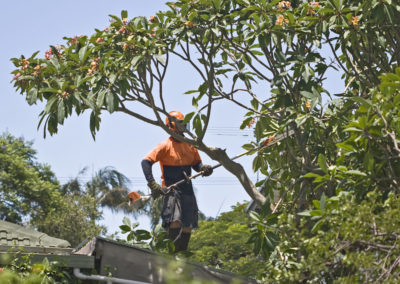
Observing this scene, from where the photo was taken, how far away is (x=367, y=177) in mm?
6430

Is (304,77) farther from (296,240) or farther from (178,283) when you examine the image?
(178,283)

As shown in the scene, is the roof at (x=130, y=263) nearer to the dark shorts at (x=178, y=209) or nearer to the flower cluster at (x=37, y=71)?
the dark shorts at (x=178, y=209)

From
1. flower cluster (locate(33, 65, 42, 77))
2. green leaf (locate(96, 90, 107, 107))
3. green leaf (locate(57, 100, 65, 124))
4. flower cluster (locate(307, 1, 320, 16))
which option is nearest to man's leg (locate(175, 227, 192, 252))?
green leaf (locate(96, 90, 107, 107))

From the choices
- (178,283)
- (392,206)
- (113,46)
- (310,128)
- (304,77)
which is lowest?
(178,283)

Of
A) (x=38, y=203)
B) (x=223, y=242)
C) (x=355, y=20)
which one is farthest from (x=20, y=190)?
(x=355, y=20)

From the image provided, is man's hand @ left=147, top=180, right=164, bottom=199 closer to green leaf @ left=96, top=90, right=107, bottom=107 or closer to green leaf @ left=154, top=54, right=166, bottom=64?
green leaf @ left=96, top=90, right=107, bottom=107

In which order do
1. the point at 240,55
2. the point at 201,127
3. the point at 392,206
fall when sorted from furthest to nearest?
the point at 240,55 → the point at 201,127 → the point at 392,206

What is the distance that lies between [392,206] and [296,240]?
0.80 meters

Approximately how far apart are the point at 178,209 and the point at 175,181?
1.21 ft

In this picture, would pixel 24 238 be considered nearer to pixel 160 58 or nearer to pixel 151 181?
pixel 151 181

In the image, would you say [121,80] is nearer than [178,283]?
No

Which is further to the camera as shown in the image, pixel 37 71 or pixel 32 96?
pixel 37 71

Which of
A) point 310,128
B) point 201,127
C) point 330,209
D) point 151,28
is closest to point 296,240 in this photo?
point 330,209

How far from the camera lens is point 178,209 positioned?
27.1 ft
